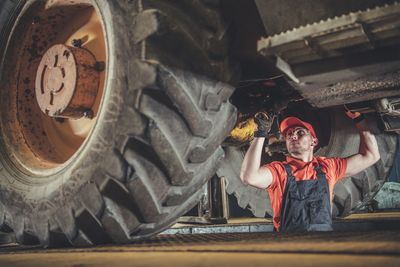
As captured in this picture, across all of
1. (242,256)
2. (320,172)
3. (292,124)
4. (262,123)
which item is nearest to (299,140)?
(292,124)

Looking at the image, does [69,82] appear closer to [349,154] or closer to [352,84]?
[352,84]

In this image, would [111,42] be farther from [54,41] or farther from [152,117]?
[54,41]

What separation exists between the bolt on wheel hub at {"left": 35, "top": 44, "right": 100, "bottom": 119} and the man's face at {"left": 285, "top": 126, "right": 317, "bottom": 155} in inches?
64.8

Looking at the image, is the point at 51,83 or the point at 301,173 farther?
the point at 301,173

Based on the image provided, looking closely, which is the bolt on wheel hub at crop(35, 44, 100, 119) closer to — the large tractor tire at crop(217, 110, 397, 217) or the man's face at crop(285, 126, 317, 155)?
the man's face at crop(285, 126, 317, 155)

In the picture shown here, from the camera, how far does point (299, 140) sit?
8.88 ft

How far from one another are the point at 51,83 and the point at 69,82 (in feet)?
0.40

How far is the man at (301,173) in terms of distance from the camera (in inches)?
98.5

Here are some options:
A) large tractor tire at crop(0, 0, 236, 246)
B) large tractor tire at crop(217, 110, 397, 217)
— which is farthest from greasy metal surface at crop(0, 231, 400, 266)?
large tractor tire at crop(217, 110, 397, 217)

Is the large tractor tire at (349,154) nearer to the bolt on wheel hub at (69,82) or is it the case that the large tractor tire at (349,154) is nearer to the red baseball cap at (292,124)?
the red baseball cap at (292,124)

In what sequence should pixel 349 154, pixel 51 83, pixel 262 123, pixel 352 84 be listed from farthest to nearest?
pixel 349 154
pixel 262 123
pixel 51 83
pixel 352 84

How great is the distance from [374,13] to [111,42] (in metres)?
0.88

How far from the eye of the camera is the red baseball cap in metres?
2.76

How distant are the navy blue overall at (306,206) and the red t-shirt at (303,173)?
6cm
